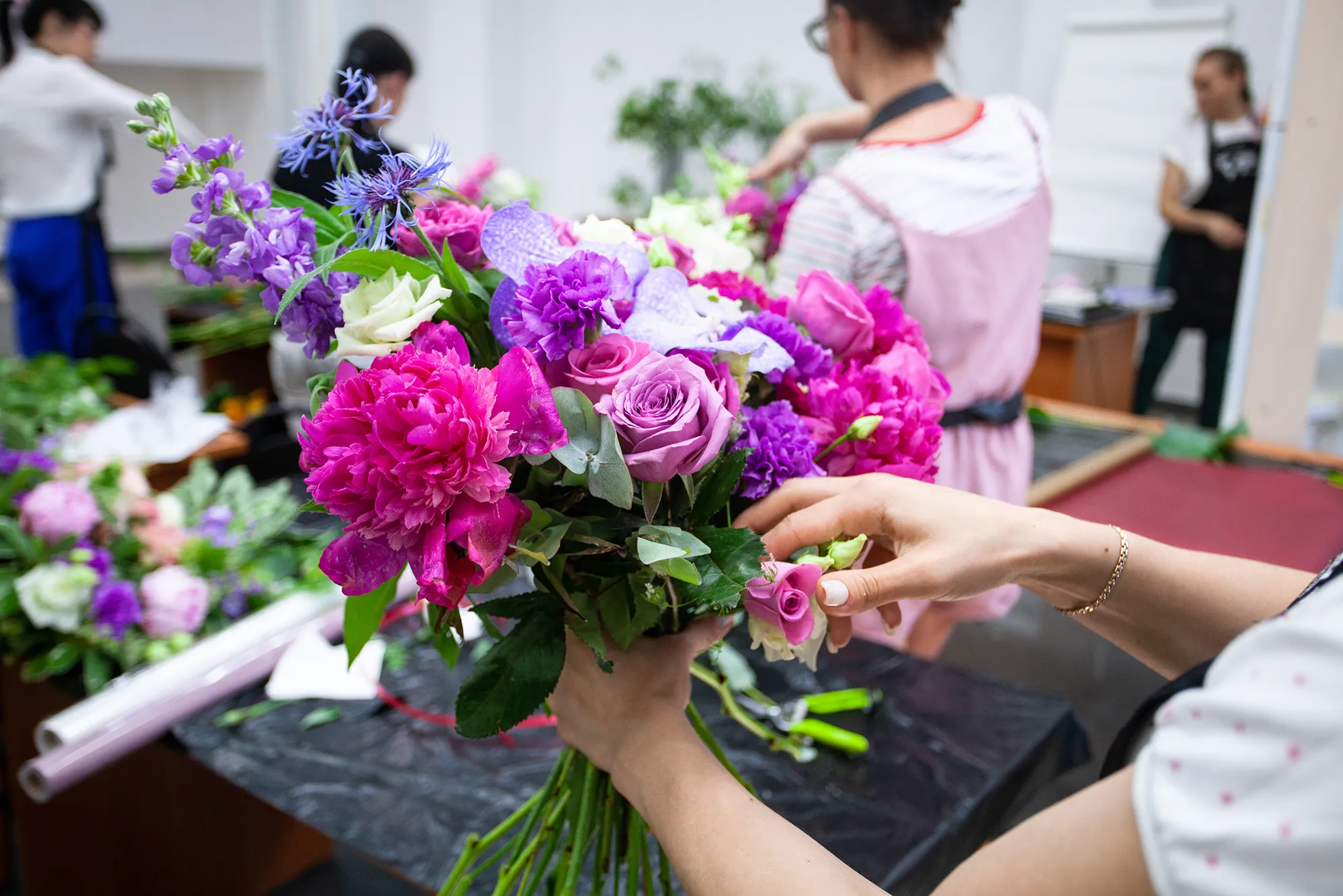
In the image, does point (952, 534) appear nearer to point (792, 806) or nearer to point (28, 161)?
point (792, 806)

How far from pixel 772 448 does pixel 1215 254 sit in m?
4.31

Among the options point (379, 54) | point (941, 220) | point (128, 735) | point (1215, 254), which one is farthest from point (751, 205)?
point (1215, 254)

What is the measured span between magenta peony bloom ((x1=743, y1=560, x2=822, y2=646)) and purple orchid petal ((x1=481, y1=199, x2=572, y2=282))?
0.80 ft

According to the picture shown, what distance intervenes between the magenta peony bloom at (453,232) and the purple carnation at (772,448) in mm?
217

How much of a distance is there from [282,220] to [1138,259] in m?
5.14

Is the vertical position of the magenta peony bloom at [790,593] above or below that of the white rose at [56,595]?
above

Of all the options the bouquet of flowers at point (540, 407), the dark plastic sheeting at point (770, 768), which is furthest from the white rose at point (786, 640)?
the dark plastic sheeting at point (770, 768)

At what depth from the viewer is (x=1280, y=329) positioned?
7.88 feet

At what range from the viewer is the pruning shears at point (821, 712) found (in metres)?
1.07

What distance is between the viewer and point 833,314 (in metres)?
0.72

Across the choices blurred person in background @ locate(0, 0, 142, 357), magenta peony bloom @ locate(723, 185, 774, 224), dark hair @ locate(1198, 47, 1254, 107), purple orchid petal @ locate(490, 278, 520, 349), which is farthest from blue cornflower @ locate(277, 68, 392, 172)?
dark hair @ locate(1198, 47, 1254, 107)

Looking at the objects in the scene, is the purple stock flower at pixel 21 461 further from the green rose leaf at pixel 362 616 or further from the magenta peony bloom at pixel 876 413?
the magenta peony bloom at pixel 876 413

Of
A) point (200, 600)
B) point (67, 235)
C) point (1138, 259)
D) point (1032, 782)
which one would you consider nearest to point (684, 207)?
point (1032, 782)

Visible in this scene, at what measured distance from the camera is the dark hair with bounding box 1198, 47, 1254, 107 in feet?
13.3
